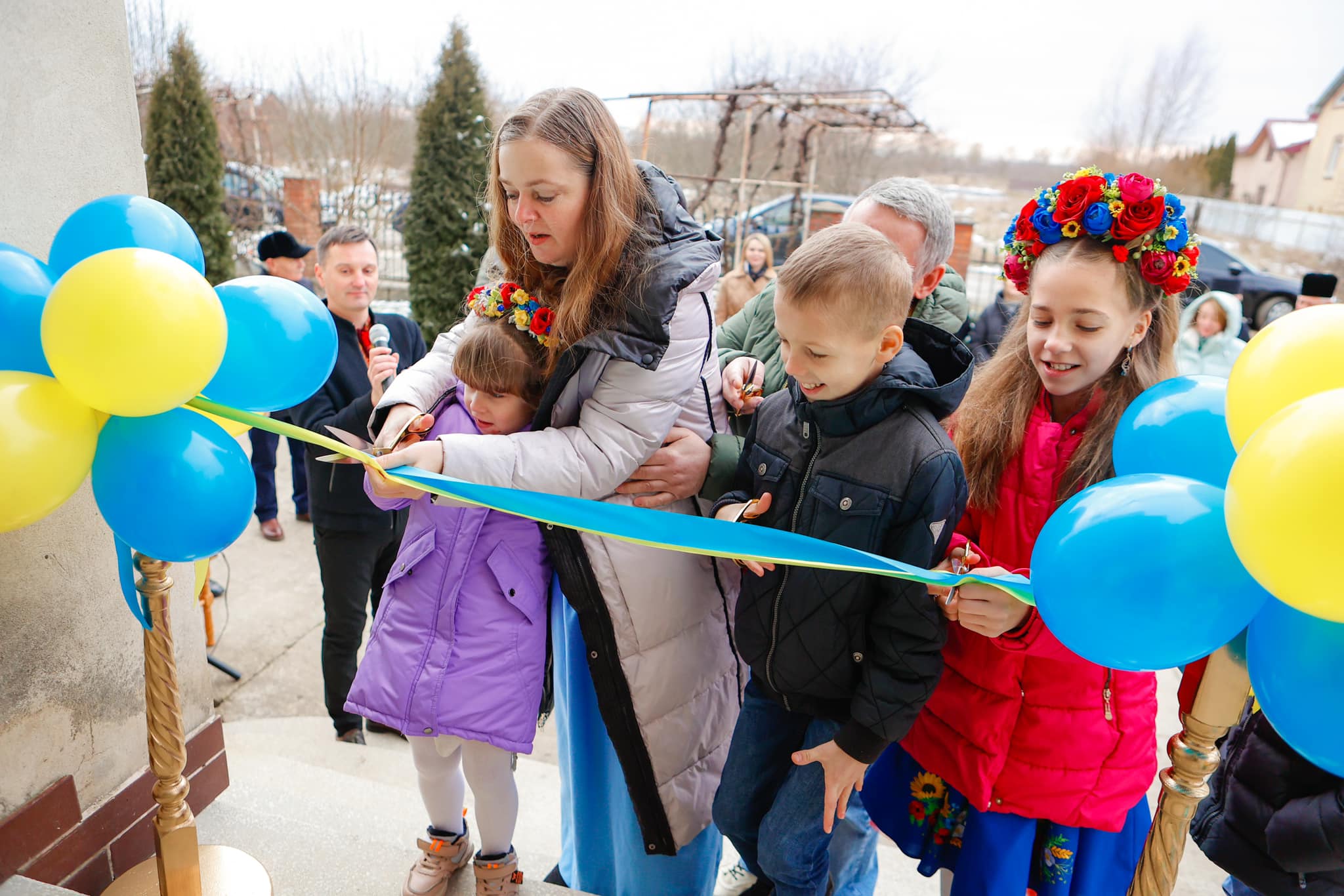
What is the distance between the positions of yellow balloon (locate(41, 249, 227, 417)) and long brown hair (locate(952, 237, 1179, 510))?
1.36 m

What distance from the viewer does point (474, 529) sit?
1.80m

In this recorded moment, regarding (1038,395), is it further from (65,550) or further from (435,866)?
(65,550)

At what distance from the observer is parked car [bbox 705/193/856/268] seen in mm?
11477

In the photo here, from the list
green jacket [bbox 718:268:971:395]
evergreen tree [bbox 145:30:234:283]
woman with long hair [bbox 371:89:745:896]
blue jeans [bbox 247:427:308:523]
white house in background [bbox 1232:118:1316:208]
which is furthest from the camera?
white house in background [bbox 1232:118:1316:208]

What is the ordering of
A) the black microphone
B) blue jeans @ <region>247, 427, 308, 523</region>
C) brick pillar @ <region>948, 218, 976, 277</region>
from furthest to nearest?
brick pillar @ <region>948, 218, 976, 277</region>
blue jeans @ <region>247, 427, 308, 523</region>
the black microphone

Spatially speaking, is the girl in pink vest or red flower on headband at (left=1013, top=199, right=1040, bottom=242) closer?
the girl in pink vest

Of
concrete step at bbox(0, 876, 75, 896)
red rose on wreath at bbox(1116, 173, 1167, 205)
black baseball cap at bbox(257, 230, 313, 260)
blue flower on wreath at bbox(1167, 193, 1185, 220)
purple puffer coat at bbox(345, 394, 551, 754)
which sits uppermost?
red rose on wreath at bbox(1116, 173, 1167, 205)

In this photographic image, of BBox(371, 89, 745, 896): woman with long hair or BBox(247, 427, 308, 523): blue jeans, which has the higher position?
BBox(371, 89, 745, 896): woman with long hair

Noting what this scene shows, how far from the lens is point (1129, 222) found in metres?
1.50

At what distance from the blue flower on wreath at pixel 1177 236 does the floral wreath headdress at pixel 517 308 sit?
119 cm

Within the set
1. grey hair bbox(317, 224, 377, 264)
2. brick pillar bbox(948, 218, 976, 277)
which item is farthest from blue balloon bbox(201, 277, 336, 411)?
brick pillar bbox(948, 218, 976, 277)

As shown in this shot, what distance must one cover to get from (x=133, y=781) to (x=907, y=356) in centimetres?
212

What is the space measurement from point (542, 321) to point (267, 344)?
1.74 feet

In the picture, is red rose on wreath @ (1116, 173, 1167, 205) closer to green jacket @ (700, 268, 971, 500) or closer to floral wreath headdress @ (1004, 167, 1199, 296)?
floral wreath headdress @ (1004, 167, 1199, 296)
